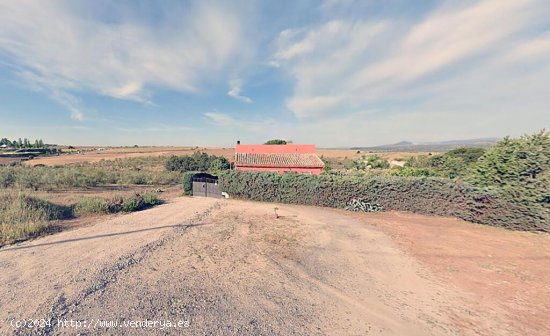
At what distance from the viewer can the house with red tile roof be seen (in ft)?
73.4

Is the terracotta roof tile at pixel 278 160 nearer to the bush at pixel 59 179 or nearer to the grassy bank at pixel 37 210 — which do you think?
the bush at pixel 59 179

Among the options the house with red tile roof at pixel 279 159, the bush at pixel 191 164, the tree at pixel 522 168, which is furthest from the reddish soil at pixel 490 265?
the bush at pixel 191 164

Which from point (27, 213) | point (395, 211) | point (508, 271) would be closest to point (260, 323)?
point (508, 271)

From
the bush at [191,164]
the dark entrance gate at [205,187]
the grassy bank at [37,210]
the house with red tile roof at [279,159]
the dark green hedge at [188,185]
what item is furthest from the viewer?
the bush at [191,164]

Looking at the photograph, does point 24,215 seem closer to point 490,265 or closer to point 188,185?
point 188,185

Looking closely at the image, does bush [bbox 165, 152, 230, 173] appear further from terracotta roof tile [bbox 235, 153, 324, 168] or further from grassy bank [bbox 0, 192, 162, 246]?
grassy bank [bbox 0, 192, 162, 246]

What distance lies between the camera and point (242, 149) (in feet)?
83.4

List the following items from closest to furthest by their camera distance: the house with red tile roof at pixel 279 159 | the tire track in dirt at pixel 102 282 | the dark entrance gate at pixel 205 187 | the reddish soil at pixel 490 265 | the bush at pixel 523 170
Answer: the tire track in dirt at pixel 102 282 → the reddish soil at pixel 490 265 → the bush at pixel 523 170 → the dark entrance gate at pixel 205 187 → the house with red tile roof at pixel 279 159

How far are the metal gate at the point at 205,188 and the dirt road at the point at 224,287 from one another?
980 cm

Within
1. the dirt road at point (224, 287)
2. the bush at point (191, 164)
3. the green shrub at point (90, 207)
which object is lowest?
the dirt road at point (224, 287)

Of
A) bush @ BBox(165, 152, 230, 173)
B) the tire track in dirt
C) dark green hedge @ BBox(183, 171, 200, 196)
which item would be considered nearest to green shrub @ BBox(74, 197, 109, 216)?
the tire track in dirt

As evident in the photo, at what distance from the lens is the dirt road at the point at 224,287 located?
3840 mm

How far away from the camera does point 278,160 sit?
23.6 m

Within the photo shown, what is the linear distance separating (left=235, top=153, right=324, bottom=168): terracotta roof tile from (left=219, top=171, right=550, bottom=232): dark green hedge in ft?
17.4
